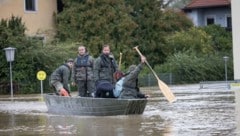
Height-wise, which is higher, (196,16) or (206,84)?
(196,16)

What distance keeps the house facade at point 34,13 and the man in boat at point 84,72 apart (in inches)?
1113

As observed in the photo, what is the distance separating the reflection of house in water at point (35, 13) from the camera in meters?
48.7

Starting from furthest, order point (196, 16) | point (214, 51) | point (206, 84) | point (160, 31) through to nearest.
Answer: point (196, 16) → point (214, 51) → point (160, 31) → point (206, 84)

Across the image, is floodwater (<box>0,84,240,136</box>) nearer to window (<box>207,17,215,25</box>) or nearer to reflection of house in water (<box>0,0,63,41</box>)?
reflection of house in water (<box>0,0,63,41</box>)

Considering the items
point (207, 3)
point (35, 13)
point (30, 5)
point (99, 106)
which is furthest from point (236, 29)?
point (207, 3)

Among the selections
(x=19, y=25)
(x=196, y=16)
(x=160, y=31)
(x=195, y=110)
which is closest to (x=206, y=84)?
(x=19, y=25)

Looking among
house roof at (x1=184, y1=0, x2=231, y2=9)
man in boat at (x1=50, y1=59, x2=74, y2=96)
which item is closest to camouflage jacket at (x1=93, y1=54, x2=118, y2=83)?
man in boat at (x1=50, y1=59, x2=74, y2=96)

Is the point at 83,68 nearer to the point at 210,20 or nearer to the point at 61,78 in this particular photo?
the point at 61,78

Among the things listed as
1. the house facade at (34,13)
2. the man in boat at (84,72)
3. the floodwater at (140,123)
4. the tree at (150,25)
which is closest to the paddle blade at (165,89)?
the floodwater at (140,123)

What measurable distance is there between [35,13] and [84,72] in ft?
102

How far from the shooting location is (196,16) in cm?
8031

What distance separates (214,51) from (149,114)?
4465 centimetres

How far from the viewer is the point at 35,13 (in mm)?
51125

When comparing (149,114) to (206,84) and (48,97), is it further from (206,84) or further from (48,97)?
(206,84)
